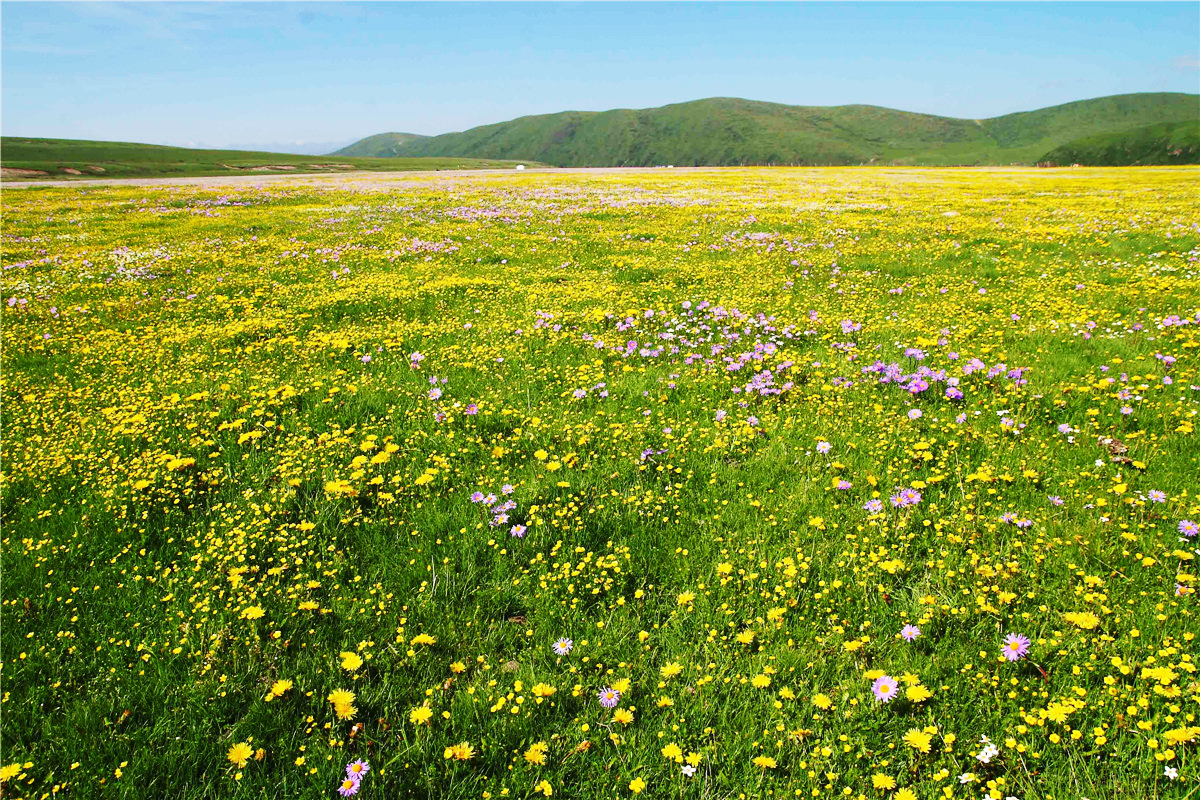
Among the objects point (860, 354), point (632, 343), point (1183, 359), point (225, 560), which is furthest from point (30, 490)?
point (1183, 359)

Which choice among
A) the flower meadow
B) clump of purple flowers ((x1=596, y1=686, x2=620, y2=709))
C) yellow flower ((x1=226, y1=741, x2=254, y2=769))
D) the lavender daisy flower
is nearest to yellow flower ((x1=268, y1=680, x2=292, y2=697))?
the flower meadow

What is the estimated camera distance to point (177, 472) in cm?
544

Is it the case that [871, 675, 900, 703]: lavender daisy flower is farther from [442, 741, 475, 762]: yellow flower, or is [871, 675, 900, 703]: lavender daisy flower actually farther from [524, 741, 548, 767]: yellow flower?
[442, 741, 475, 762]: yellow flower

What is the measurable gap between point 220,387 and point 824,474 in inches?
280

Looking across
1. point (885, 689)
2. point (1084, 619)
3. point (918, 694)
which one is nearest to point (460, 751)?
point (885, 689)

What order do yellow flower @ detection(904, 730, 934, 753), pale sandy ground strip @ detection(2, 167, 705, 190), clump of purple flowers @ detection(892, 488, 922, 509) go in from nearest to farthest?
yellow flower @ detection(904, 730, 934, 753) < clump of purple flowers @ detection(892, 488, 922, 509) < pale sandy ground strip @ detection(2, 167, 705, 190)

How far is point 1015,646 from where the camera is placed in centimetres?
346

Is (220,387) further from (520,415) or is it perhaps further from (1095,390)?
(1095,390)

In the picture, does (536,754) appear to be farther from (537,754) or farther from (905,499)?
(905,499)

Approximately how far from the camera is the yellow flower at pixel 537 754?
3.00m

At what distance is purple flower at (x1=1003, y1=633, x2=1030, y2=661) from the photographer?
339 cm

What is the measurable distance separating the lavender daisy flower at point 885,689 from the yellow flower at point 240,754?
348cm

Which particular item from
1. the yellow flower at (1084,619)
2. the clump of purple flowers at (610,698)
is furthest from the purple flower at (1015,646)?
the clump of purple flowers at (610,698)

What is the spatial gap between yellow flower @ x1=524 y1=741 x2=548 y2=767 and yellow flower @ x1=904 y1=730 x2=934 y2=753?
1948 millimetres
